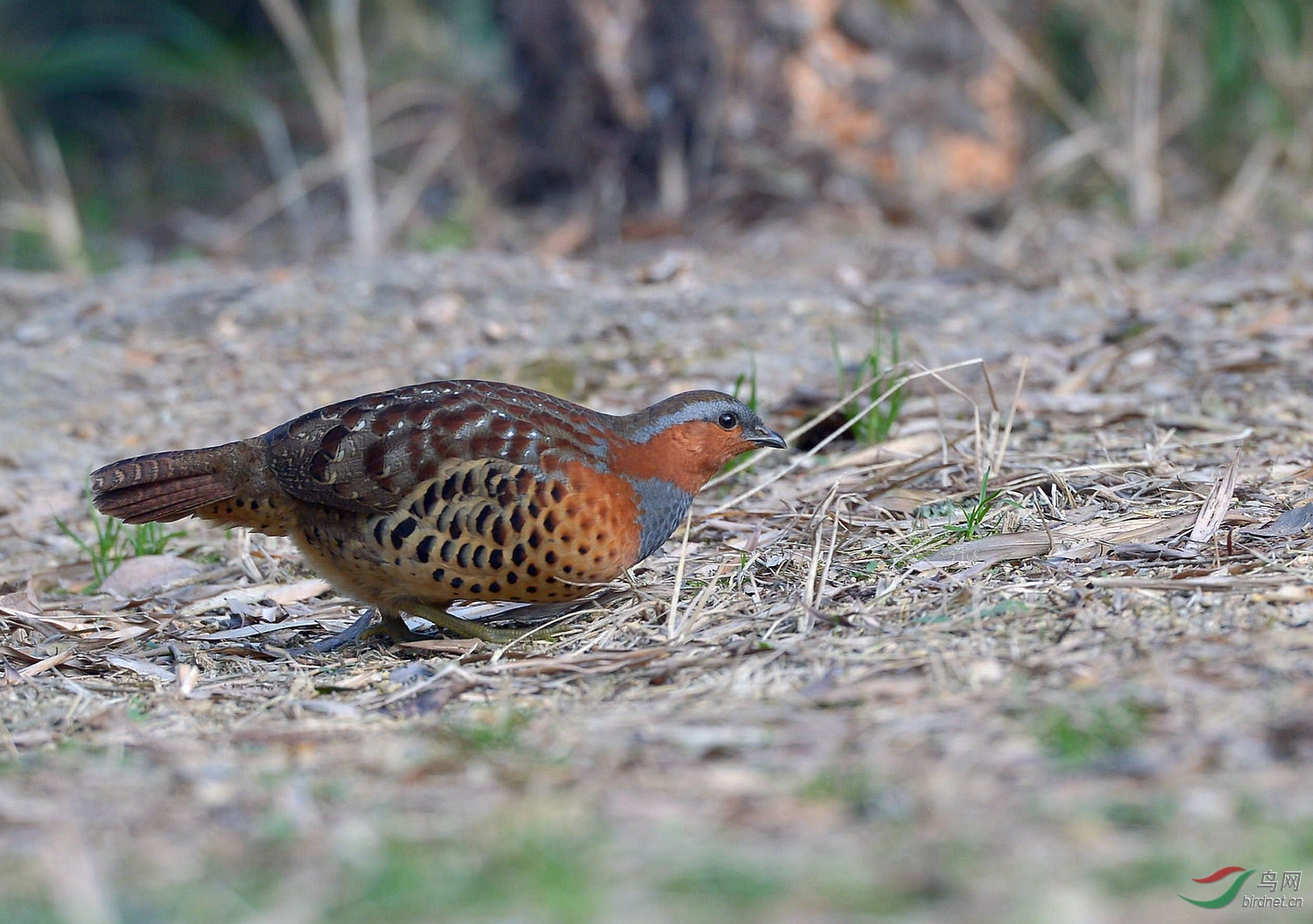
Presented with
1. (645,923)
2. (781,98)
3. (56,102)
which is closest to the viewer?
(645,923)

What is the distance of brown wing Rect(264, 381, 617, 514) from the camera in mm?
3754

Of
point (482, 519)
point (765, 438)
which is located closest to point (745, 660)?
point (482, 519)

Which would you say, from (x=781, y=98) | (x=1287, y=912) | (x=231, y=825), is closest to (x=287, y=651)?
(x=231, y=825)

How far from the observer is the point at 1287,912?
196 cm

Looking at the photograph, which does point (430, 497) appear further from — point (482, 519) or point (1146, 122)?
point (1146, 122)

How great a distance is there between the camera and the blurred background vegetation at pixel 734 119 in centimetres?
862

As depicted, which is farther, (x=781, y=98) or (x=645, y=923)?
(x=781, y=98)

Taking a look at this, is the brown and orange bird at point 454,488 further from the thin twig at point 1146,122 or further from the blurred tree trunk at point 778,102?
the thin twig at point 1146,122

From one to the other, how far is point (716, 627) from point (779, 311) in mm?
3497

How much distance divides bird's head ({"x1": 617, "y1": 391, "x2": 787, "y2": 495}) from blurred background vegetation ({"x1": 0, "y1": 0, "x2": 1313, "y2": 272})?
4.80 metres

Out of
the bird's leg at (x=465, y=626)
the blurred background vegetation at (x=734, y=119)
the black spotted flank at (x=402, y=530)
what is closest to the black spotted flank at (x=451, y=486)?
the black spotted flank at (x=402, y=530)

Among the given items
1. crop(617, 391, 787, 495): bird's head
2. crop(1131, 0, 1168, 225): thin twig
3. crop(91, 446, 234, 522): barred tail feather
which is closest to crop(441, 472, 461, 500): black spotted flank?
crop(617, 391, 787, 495): bird's head

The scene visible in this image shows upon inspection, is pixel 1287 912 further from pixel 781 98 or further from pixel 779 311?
pixel 781 98

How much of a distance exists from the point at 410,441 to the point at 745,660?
3.90 feet
